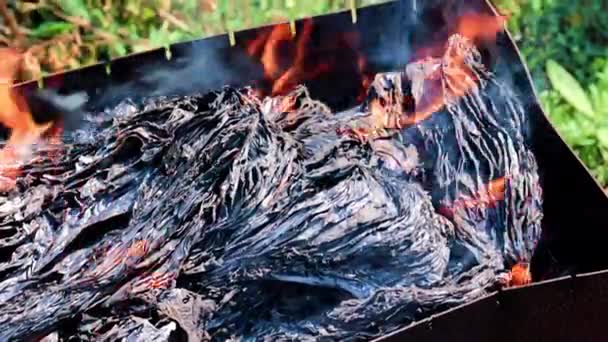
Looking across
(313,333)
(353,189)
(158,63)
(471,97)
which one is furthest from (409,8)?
(313,333)

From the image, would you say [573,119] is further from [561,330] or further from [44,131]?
[44,131]

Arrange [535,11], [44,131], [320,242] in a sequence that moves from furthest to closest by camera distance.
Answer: [535,11], [320,242], [44,131]

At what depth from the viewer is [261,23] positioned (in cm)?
114

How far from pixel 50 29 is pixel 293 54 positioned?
35cm

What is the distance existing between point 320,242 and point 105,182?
0.33m

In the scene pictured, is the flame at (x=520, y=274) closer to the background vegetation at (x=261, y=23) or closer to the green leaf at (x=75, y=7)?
the background vegetation at (x=261, y=23)

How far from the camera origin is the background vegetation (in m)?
1.02

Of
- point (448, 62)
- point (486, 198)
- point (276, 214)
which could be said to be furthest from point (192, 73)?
point (486, 198)

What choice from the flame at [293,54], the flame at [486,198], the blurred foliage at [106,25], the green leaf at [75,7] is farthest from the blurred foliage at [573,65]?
the green leaf at [75,7]

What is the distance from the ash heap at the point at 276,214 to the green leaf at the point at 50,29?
0.41 feet

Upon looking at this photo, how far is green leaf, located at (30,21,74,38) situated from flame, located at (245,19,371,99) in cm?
26

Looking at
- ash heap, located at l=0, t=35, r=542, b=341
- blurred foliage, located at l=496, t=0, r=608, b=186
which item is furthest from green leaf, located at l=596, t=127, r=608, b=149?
ash heap, located at l=0, t=35, r=542, b=341

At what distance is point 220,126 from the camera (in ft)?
3.70

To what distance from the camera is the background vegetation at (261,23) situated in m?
1.02
